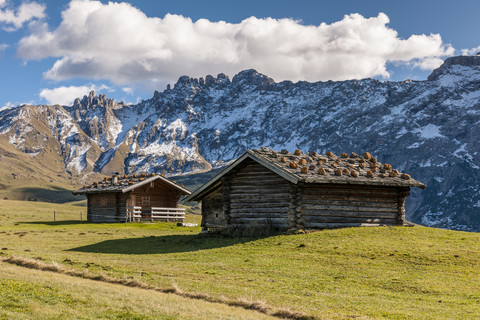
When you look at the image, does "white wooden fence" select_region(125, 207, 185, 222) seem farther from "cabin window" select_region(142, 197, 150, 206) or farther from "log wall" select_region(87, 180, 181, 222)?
"cabin window" select_region(142, 197, 150, 206)

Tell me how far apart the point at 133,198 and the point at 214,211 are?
25357 millimetres

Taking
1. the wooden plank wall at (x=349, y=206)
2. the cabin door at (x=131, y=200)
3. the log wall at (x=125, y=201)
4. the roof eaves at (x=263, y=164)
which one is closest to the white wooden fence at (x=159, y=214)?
the cabin door at (x=131, y=200)

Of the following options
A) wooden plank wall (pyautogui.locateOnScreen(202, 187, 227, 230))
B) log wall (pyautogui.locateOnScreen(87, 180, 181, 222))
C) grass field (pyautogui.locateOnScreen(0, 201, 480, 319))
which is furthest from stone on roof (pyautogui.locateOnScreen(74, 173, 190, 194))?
grass field (pyautogui.locateOnScreen(0, 201, 480, 319))

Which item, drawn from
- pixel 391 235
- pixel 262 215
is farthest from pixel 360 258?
pixel 262 215

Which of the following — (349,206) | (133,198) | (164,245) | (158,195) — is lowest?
(164,245)

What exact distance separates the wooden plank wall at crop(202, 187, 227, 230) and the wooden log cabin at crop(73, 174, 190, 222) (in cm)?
2177

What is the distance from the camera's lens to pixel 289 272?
2094cm

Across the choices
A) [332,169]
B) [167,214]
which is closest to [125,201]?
[167,214]

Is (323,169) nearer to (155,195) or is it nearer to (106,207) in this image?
(155,195)

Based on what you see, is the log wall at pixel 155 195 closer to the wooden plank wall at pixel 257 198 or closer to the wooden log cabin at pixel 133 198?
the wooden log cabin at pixel 133 198

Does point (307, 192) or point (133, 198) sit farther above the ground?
point (307, 192)

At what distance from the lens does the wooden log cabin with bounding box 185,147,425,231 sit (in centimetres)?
3073

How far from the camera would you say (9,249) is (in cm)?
2833

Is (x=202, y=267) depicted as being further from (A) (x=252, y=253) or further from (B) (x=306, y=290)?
(B) (x=306, y=290)
